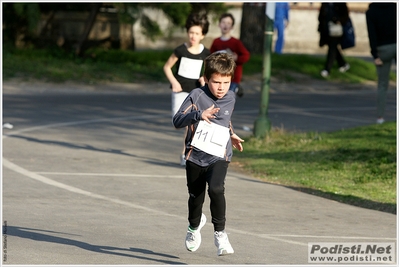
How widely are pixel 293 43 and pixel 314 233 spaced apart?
32723mm

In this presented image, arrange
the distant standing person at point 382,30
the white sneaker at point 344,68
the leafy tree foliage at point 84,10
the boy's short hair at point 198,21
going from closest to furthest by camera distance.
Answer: the boy's short hair at point 198,21 → the distant standing person at point 382,30 → the leafy tree foliage at point 84,10 → the white sneaker at point 344,68

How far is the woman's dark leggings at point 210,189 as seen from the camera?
6.39 meters

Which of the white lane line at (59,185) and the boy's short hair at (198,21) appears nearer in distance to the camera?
the white lane line at (59,185)

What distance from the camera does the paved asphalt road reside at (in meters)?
6.51

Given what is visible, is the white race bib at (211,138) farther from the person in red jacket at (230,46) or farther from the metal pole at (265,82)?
the metal pole at (265,82)

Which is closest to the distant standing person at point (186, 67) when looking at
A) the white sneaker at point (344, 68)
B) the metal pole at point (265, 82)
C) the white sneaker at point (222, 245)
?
the metal pole at point (265, 82)

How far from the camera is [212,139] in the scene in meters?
6.33

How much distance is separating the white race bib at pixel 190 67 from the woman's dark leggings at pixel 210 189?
4.23m

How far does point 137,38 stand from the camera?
38.2m

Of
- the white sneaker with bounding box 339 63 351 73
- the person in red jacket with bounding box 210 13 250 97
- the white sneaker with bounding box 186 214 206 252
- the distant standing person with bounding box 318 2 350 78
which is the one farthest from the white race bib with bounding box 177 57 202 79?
the white sneaker with bounding box 339 63 351 73

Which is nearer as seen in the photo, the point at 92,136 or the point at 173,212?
the point at 173,212

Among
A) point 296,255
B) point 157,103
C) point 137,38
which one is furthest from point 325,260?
point 137,38

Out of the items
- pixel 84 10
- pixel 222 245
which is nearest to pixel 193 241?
pixel 222 245

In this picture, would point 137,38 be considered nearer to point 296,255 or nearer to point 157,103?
point 157,103
